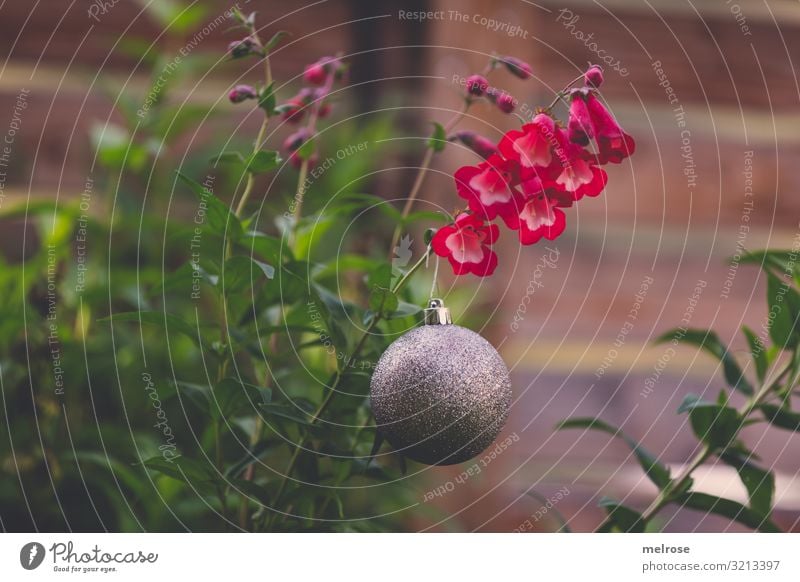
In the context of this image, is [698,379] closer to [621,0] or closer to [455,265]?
[621,0]

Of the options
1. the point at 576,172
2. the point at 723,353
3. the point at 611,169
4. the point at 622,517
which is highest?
the point at 611,169

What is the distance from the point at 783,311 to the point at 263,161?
0.34 meters

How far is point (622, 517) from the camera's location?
0.53m

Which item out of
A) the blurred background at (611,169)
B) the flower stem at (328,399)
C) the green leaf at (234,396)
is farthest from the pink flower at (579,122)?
the blurred background at (611,169)

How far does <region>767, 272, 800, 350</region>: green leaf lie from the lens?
528 mm

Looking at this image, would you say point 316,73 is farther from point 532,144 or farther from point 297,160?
point 532,144

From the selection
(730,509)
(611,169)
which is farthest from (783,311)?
(611,169)

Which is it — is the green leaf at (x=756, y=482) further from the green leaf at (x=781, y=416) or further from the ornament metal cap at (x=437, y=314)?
the ornament metal cap at (x=437, y=314)

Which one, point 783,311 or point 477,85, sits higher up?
point 477,85

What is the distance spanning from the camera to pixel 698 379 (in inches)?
52.2

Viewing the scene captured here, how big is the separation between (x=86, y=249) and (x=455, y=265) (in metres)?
0.62

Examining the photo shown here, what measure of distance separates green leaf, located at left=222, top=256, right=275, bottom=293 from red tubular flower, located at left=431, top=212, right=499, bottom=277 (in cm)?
10

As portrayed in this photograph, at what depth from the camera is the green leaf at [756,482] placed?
52cm

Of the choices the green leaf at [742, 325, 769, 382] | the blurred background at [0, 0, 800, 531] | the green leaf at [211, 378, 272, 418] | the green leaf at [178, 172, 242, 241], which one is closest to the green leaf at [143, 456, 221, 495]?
the green leaf at [211, 378, 272, 418]
